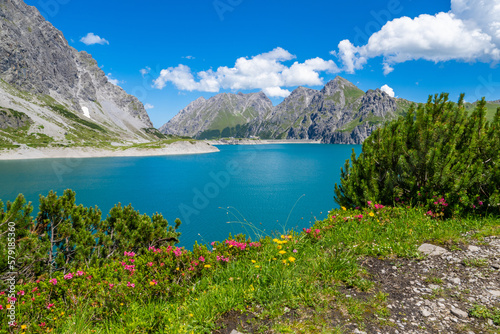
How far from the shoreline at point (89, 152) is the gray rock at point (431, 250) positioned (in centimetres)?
16288

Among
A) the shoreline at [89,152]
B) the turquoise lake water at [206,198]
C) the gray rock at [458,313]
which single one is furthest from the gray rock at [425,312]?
the shoreline at [89,152]

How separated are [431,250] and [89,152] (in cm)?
17128

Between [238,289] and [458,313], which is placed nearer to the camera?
[458,313]

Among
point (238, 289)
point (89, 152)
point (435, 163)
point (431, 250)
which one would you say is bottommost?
point (89, 152)

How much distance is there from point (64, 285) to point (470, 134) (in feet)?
46.9

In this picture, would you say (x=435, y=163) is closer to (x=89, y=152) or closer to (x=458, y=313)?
(x=458, y=313)

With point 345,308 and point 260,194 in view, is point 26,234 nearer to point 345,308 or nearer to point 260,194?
point 345,308

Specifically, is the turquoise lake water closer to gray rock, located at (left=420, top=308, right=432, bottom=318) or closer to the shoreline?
gray rock, located at (left=420, top=308, right=432, bottom=318)

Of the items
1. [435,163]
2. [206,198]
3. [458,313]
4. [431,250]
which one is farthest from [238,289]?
[206,198]

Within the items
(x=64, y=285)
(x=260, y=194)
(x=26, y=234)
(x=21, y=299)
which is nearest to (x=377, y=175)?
(x=64, y=285)

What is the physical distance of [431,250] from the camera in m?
6.65

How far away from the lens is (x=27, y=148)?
426 feet

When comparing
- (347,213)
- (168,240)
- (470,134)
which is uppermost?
(470,134)

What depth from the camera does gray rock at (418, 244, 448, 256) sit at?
21.4ft
